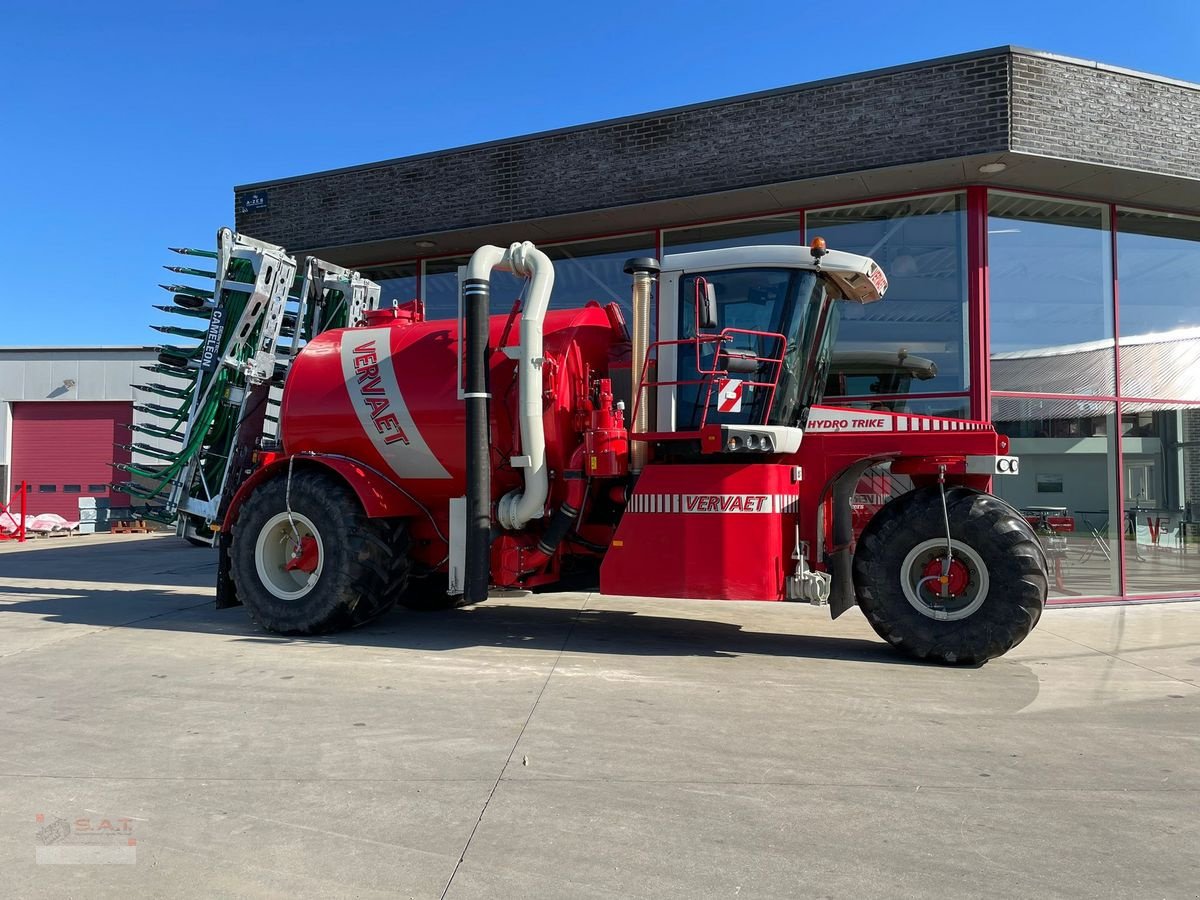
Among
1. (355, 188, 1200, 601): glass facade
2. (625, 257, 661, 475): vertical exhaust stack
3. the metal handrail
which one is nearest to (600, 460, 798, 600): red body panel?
(625, 257, 661, 475): vertical exhaust stack

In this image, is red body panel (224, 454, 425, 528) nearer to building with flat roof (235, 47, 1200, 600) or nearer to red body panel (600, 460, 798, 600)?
red body panel (600, 460, 798, 600)

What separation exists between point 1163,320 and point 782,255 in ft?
22.0

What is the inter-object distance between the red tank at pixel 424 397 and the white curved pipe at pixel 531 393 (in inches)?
8.5

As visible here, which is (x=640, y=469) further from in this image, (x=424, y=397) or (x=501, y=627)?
(x=501, y=627)

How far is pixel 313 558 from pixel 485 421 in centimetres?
212

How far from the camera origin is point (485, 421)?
723 cm

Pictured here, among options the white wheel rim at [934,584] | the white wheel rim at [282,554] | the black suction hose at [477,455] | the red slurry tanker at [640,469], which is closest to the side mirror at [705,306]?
the red slurry tanker at [640,469]

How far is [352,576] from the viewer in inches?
295

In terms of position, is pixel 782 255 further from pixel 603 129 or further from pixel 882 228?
pixel 603 129

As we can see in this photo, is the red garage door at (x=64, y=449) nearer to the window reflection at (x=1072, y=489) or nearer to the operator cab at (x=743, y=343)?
the operator cab at (x=743, y=343)

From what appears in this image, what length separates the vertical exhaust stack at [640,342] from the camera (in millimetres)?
7188

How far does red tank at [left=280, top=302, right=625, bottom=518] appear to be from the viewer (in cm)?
761

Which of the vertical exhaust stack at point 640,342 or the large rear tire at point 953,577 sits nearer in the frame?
the large rear tire at point 953,577

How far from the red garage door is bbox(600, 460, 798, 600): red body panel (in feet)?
76.1
